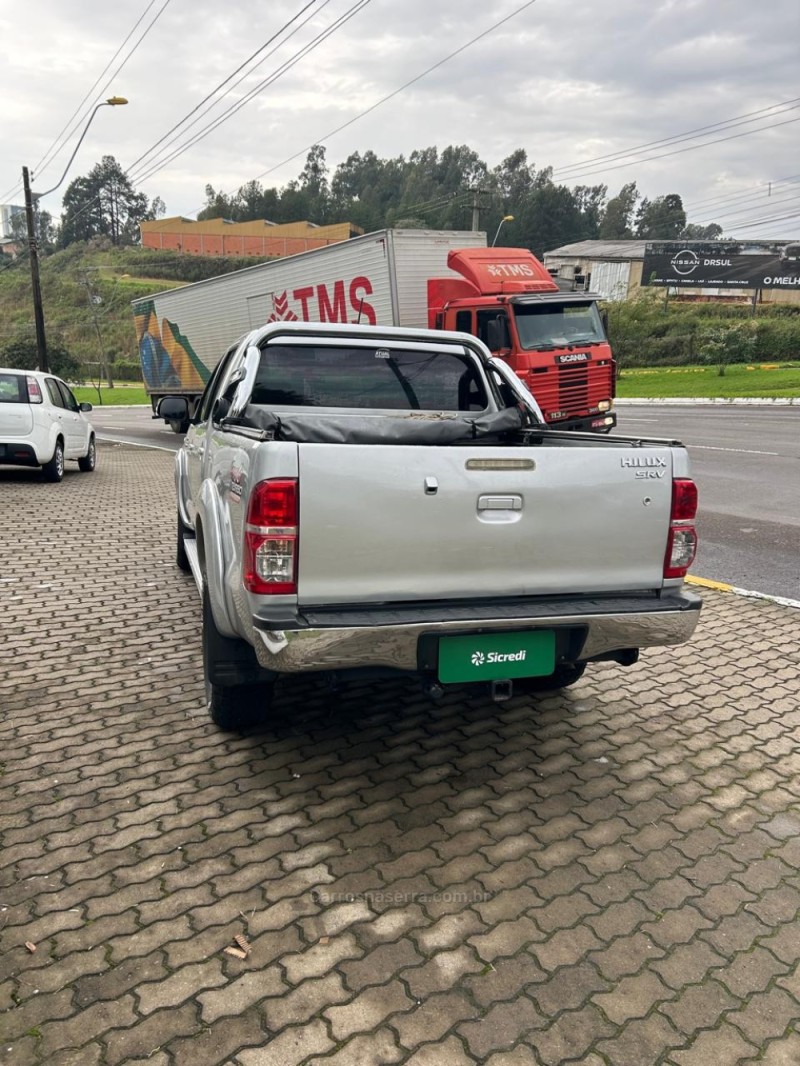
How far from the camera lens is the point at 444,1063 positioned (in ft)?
6.87

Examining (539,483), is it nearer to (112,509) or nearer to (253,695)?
(253,695)

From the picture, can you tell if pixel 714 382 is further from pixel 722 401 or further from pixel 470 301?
pixel 470 301

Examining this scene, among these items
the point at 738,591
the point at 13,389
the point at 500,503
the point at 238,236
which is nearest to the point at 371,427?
the point at 500,503

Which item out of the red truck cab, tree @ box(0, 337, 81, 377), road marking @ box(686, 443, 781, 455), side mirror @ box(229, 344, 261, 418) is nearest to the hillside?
tree @ box(0, 337, 81, 377)

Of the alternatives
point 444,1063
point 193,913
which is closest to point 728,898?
point 444,1063

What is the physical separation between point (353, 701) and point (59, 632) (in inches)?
89.4

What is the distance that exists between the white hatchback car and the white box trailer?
203 centimetres

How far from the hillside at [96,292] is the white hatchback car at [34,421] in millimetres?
57144

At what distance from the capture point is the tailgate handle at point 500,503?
304 cm

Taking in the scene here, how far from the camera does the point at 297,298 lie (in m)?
17.4

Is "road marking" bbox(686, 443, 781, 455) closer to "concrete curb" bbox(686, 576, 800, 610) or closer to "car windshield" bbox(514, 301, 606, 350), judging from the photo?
"car windshield" bbox(514, 301, 606, 350)

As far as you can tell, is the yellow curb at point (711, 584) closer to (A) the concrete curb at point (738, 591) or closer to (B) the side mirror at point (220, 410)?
(A) the concrete curb at point (738, 591)

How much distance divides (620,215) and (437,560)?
130m

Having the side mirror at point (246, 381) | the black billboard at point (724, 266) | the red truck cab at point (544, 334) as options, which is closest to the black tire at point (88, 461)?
the red truck cab at point (544, 334)
